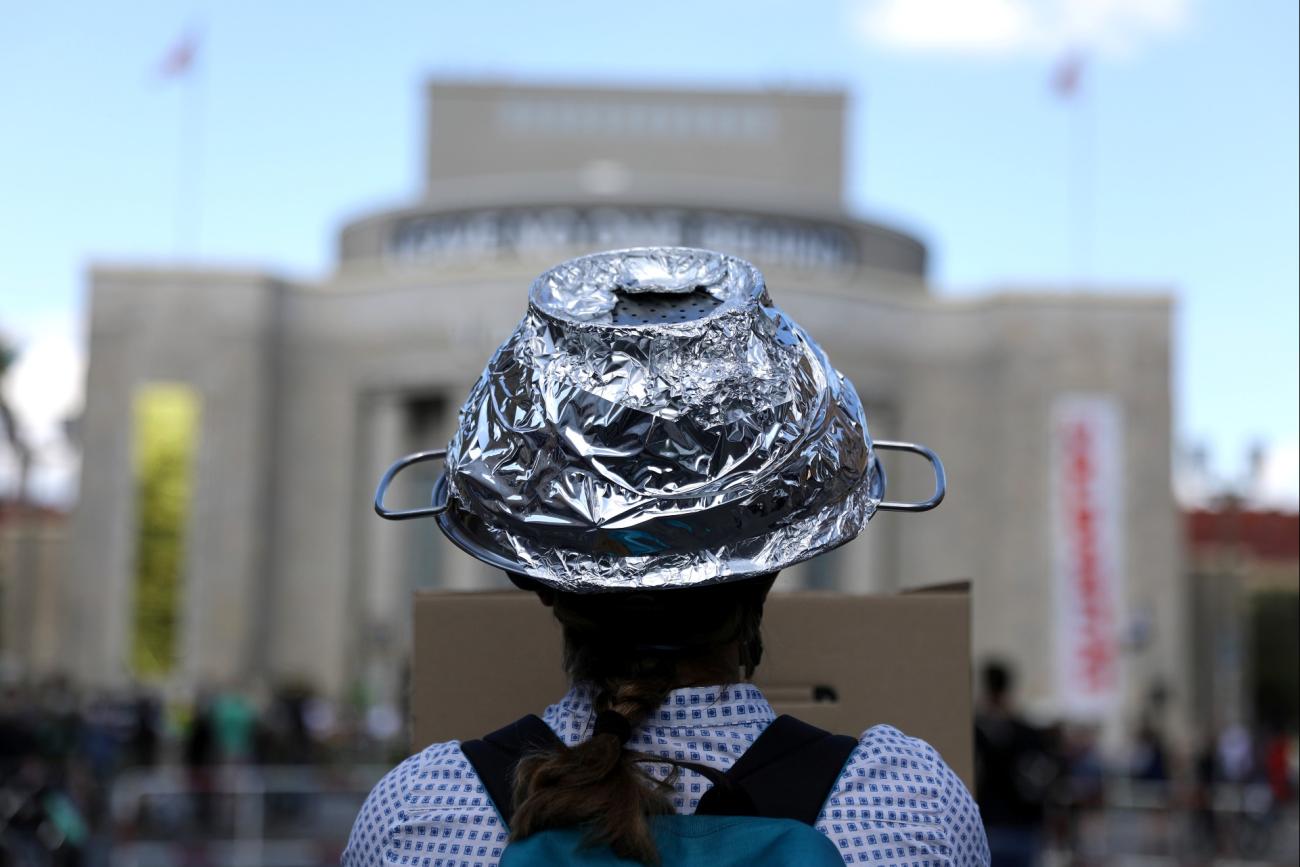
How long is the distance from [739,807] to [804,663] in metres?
0.94

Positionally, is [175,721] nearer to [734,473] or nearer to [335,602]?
[335,602]

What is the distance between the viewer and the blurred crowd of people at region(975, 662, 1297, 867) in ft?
27.8

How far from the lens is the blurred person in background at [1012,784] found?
8391 mm

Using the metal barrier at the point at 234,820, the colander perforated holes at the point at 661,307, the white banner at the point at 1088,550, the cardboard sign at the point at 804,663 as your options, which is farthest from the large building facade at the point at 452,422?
the colander perforated holes at the point at 661,307

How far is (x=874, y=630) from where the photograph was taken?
101 inches

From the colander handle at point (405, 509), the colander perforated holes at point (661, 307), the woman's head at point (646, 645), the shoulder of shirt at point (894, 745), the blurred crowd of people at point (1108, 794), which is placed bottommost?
the blurred crowd of people at point (1108, 794)

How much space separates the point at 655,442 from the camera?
5.75 feet

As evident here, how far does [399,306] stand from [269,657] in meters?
10.1

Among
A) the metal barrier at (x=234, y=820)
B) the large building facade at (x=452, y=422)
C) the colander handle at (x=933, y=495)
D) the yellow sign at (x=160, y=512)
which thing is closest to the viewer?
the colander handle at (x=933, y=495)

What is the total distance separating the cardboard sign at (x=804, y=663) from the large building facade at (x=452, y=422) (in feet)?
132

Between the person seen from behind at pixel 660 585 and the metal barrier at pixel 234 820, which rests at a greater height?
the person seen from behind at pixel 660 585

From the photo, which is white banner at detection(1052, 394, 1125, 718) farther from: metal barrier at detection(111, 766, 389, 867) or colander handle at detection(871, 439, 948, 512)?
colander handle at detection(871, 439, 948, 512)

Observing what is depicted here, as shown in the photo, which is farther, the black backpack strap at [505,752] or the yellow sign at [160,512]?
the yellow sign at [160,512]

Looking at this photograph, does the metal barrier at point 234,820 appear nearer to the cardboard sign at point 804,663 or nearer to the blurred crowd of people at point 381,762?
the blurred crowd of people at point 381,762
